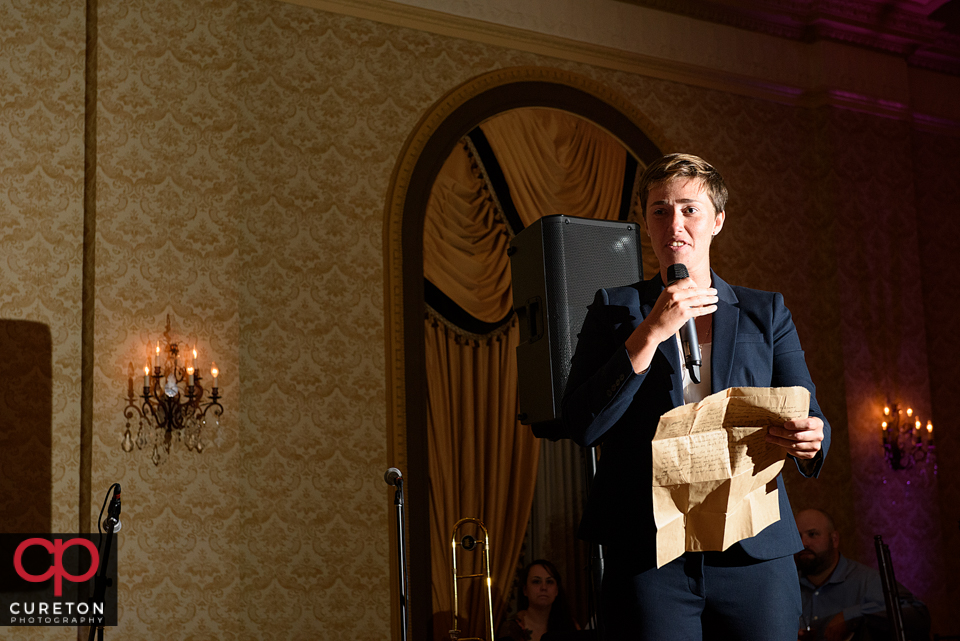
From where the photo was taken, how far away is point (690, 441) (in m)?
1.38

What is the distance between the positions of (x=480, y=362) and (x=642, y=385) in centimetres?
372

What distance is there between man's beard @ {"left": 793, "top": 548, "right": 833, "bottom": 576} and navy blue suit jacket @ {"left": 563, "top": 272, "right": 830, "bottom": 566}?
4.10 metres

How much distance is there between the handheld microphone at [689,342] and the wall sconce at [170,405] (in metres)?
3.32

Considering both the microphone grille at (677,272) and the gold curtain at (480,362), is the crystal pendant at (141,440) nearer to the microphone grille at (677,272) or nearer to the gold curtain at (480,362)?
the gold curtain at (480,362)

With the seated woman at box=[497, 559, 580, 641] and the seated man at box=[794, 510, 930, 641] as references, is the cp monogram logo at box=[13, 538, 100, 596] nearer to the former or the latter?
the seated woman at box=[497, 559, 580, 641]

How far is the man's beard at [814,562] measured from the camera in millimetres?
5230

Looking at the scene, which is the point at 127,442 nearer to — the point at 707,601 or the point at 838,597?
the point at 707,601

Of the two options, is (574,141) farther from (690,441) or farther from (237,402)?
(690,441)

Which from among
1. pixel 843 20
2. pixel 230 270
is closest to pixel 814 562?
pixel 230 270

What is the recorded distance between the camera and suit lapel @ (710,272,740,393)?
5.04 feet

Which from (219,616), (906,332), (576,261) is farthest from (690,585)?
(906,332)

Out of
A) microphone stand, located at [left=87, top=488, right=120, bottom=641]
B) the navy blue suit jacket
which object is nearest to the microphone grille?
the navy blue suit jacket

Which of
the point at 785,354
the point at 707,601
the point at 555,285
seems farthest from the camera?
the point at 555,285

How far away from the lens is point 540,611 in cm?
501
